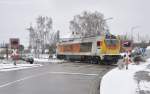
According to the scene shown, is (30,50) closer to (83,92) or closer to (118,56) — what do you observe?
(118,56)

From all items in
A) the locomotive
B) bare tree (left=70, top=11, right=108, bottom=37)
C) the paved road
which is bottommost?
the paved road

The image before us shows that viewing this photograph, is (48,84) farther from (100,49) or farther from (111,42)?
(111,42)

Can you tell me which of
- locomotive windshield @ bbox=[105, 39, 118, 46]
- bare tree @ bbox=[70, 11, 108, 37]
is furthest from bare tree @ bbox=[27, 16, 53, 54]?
locomotive windshield @ bbox=[105, 39, 118, 46]

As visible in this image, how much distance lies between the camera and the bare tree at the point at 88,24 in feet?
403

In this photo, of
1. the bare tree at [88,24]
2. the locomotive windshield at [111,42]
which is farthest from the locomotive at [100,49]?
the bare tree at [88,24]

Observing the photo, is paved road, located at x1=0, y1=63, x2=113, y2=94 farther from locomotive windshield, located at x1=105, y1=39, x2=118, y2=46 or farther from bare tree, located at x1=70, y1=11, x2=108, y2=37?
bare tree, located at x1=70, y1=11, x2=108, y2=37

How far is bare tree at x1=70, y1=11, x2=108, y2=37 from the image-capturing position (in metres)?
123

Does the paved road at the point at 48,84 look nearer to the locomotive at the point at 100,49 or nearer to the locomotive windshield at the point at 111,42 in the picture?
the locomotive at the point at 100,49

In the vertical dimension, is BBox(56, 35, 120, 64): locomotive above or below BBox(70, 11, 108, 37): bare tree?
below

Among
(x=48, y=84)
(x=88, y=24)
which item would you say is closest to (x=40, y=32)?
(x=88, y=24)

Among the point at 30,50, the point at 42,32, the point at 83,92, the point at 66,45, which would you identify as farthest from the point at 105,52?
the point at 30,50

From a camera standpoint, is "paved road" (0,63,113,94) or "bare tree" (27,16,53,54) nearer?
"paved road" (0,63,113,94)

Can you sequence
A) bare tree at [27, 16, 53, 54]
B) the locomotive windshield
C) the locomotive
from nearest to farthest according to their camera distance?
the locomotive < the locomotive windshield < bare tree at [27, 16, 53, 54]

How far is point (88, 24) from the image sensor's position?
126 m
